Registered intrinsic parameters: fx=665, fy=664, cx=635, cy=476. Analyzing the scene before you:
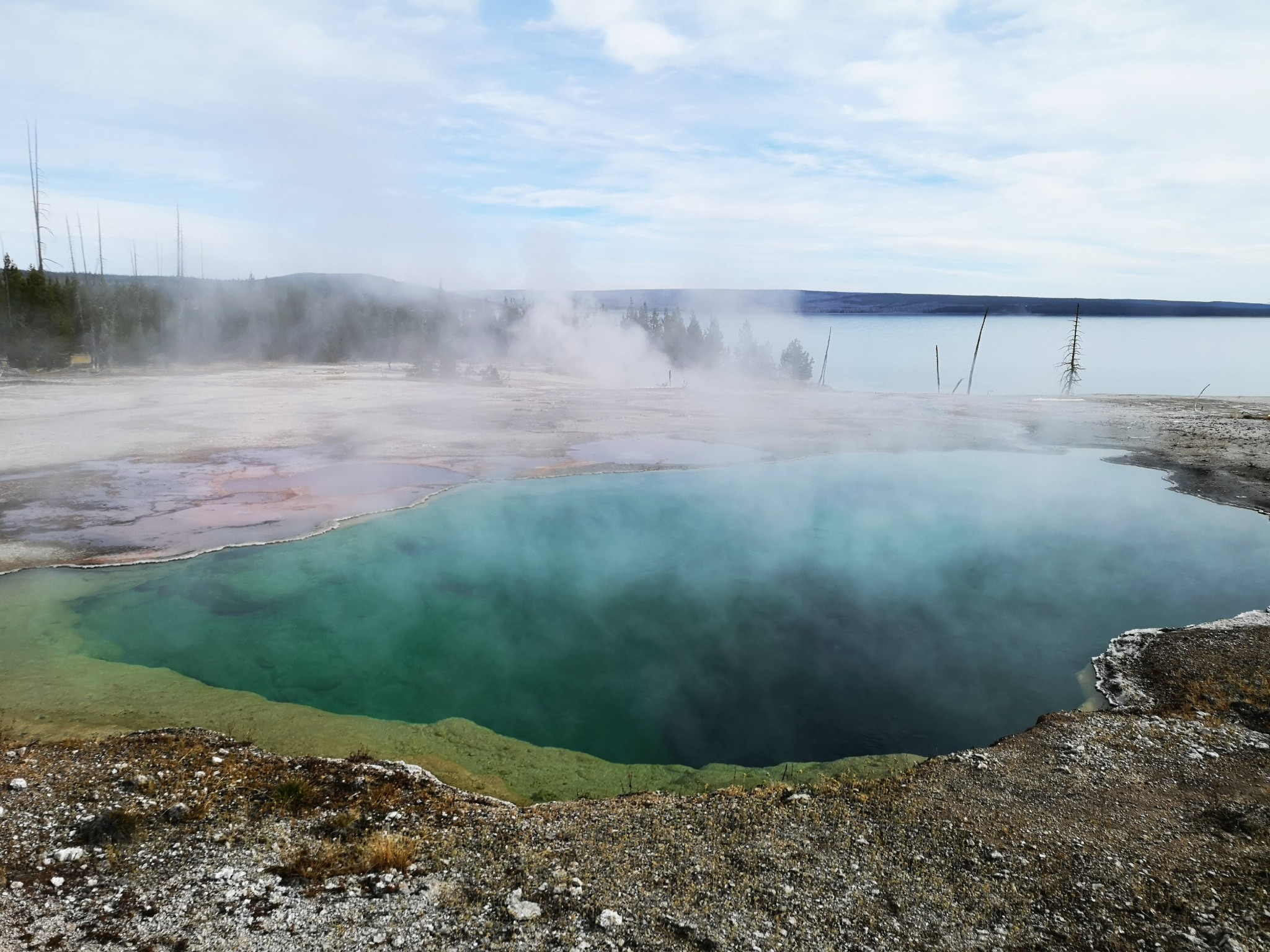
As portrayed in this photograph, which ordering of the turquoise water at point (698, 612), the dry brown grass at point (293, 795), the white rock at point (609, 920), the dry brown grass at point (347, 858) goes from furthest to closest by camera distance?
the turquoise water at point (698, 612) < the dry brown grass at point (293, 795) < the dry brown grass at point (347, 858) < the white rock at point (609, 920)

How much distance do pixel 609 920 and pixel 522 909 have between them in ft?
2.25

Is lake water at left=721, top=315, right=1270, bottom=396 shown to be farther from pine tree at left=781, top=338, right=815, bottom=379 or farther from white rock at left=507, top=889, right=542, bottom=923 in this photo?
white rock at left=507, top=889, right=542, bottom=923

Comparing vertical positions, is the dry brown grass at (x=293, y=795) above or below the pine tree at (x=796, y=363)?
below

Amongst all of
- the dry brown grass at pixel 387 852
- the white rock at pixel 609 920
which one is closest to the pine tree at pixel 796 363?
the dry brown grass at pixel 387 852

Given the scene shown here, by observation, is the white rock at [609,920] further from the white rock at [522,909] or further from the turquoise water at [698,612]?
the turquoise water at [698,612]

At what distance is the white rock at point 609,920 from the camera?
497 cm

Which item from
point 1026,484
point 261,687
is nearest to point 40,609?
point 261,687

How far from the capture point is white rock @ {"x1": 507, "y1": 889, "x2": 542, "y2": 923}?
5043 mm

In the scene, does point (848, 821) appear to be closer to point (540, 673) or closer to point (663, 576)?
point (540, 673)

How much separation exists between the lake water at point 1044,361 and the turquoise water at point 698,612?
137 feet

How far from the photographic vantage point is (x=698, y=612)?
39.5 ft

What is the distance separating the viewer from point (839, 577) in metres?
13.6

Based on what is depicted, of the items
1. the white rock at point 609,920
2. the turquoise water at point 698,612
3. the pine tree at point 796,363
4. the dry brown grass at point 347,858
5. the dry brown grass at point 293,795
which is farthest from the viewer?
the pine tree at point 796,363

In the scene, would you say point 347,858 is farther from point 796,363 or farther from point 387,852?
point 796,363
